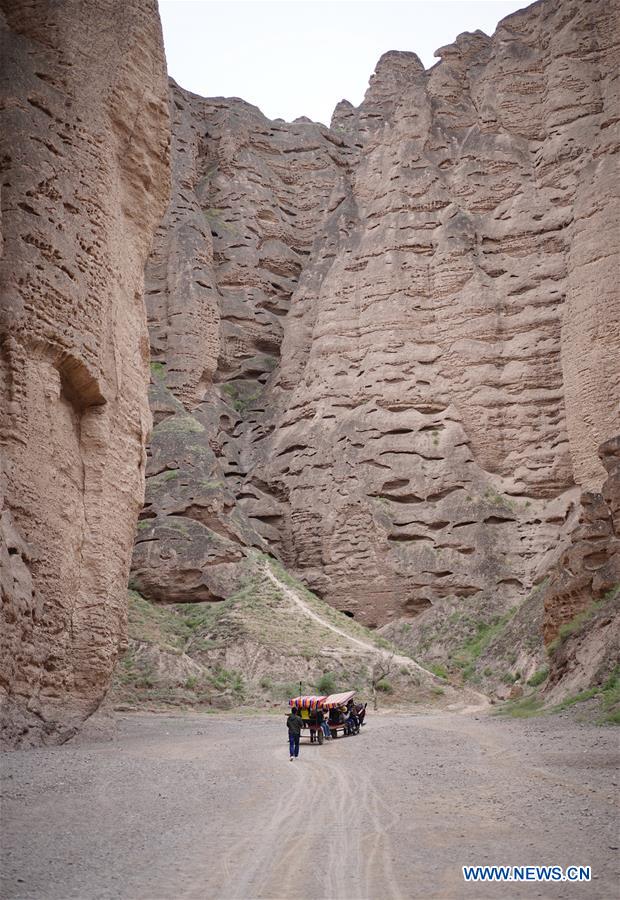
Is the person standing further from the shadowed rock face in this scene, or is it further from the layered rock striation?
the shadowed rock face

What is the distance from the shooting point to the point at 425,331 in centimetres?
4388

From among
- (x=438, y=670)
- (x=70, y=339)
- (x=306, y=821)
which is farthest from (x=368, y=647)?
(x=306, y=821)

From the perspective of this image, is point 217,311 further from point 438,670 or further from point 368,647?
point 438,670

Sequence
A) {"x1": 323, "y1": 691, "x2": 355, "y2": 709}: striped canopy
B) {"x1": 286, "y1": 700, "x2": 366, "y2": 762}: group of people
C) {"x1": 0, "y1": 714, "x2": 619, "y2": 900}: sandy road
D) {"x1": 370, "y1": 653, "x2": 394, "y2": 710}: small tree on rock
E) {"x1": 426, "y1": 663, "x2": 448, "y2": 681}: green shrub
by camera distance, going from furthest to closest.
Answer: {"x1": 426, "y1": 663, "x2": 448, "y2": 681}: green shrub < {"x1": 370, "y1": 653, "x2": 394, "y2": 710}: small tree on rock < {"x1": 323, "y1": 691, "x2": 355, "y2": 709}: striped canopy < {"x1": 286, "y1": 700, "x2": 366, "y2": 762}: group of people < {"x1": 0, "y1": 714, "x2": 619, "y2": 900}: sandy road

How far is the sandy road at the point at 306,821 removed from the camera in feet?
17.9

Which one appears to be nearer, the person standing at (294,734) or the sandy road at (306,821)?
the sandy road at (306,821)

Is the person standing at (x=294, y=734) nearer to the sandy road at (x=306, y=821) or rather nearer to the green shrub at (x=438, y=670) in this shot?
the sandy road at (x=306, y=821)

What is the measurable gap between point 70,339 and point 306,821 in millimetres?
11200

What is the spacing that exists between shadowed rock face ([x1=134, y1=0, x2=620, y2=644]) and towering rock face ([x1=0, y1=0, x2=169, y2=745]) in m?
17.9

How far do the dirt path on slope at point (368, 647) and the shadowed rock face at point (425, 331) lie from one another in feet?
12.9

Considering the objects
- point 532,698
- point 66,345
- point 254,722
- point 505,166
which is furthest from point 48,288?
point 505,166

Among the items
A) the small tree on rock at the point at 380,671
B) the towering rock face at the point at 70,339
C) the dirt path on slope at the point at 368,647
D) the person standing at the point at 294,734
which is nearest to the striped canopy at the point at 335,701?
the person standing at the point at 294,734

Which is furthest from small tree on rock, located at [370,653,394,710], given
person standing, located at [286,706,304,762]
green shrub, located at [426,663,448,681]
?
person standing, located at [286,706,304,762]

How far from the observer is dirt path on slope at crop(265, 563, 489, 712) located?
3005 centimetres
